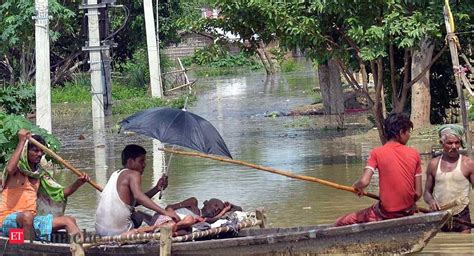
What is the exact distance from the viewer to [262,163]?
55.0 feet

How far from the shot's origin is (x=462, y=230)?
8.84m

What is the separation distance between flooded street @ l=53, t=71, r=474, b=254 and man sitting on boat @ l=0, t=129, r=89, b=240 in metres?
2.91

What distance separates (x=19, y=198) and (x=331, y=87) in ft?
48.5

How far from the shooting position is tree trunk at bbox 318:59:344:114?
23031 mm

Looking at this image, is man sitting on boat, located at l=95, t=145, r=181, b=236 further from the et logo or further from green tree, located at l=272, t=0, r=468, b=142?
green tree, located at l=272, t=0, r=468, b=142

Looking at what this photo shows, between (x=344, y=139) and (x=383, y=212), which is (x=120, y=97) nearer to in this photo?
(x=344, y=139)

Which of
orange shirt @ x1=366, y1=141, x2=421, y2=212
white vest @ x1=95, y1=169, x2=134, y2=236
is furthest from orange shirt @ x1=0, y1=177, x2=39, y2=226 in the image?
orange shirt @ x1=366, y1=141, x2=421, y2=212

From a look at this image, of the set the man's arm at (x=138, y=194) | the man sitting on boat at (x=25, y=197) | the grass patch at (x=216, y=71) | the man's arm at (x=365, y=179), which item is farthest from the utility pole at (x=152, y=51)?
the man's arm at (x=365, y=179)

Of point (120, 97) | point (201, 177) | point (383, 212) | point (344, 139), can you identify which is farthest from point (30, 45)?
point (383, 212)

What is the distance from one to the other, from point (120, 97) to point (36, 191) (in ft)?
77.7

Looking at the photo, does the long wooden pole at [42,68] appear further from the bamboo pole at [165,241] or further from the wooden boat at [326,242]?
the bamboo pole at [165,241]

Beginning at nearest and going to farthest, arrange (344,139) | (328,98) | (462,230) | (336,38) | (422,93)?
(462,230) < (336,38) < (422,93) < (344,139) < (328,98)

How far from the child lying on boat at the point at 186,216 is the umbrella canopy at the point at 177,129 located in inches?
20.2

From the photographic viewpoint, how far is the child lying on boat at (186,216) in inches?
358
